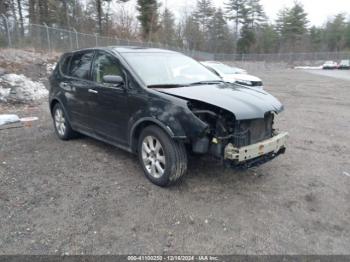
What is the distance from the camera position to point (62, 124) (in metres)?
6.12

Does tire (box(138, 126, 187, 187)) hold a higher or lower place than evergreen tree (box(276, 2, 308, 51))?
lower

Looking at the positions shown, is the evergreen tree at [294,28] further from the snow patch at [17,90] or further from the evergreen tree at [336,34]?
the snow patch at [17,90]

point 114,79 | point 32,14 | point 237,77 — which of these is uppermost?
point 32,14

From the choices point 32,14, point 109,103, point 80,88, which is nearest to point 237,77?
point 80,88

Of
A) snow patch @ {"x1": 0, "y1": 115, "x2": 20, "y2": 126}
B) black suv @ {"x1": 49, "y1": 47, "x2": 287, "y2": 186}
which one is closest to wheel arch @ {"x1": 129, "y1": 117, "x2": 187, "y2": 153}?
black suv @ {"x1": 49, "y1": 47, "x2": 287, "y2": 186}

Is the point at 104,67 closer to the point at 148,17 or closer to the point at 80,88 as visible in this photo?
the point at 80,88

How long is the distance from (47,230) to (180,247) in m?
1.40

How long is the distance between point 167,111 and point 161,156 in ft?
2.03

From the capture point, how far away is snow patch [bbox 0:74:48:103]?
10.0 m

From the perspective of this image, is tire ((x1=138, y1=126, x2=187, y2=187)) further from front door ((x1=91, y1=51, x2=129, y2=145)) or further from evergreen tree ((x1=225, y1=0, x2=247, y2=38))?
evergreen tree ((x1=225, y1=0, x2=247, y2=38))

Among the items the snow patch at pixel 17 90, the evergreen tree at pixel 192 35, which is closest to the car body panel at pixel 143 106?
the snow patch at pixel 17 90

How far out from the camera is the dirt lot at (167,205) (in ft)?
9.79

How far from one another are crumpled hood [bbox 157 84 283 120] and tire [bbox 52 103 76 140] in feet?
8.84

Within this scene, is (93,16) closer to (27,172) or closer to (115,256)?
(27,172)
